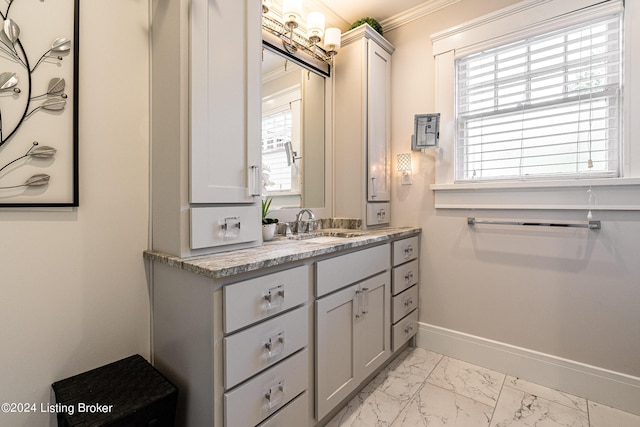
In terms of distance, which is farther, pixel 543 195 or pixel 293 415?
pixel 543 195

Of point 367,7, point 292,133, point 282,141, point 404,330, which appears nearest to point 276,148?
point 282,141

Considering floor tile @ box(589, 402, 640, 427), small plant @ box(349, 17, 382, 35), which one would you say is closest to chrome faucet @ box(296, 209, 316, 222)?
small plant @ box(349, 17, 382, 35)

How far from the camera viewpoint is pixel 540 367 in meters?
1.90

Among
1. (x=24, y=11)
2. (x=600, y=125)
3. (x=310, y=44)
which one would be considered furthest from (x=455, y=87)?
(x=24, y=11)

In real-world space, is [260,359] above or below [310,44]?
below

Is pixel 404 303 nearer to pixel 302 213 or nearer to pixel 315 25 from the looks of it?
pixel 302 213

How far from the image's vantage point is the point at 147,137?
1.40m

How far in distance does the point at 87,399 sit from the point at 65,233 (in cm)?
63

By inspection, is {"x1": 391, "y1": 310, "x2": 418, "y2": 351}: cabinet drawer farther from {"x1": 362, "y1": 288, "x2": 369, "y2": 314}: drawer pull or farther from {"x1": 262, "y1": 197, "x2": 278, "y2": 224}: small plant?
{"x1": 262, "y1": 197, "x2": 278, "y2": 224}: small plant

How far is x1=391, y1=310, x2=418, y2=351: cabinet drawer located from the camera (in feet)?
6.72

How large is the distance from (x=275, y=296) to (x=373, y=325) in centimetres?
88

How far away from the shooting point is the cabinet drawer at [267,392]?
3.47ft

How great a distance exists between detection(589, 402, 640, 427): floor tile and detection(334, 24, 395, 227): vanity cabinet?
1633 mm

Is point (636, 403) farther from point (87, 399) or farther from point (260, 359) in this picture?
point (87, 399)
